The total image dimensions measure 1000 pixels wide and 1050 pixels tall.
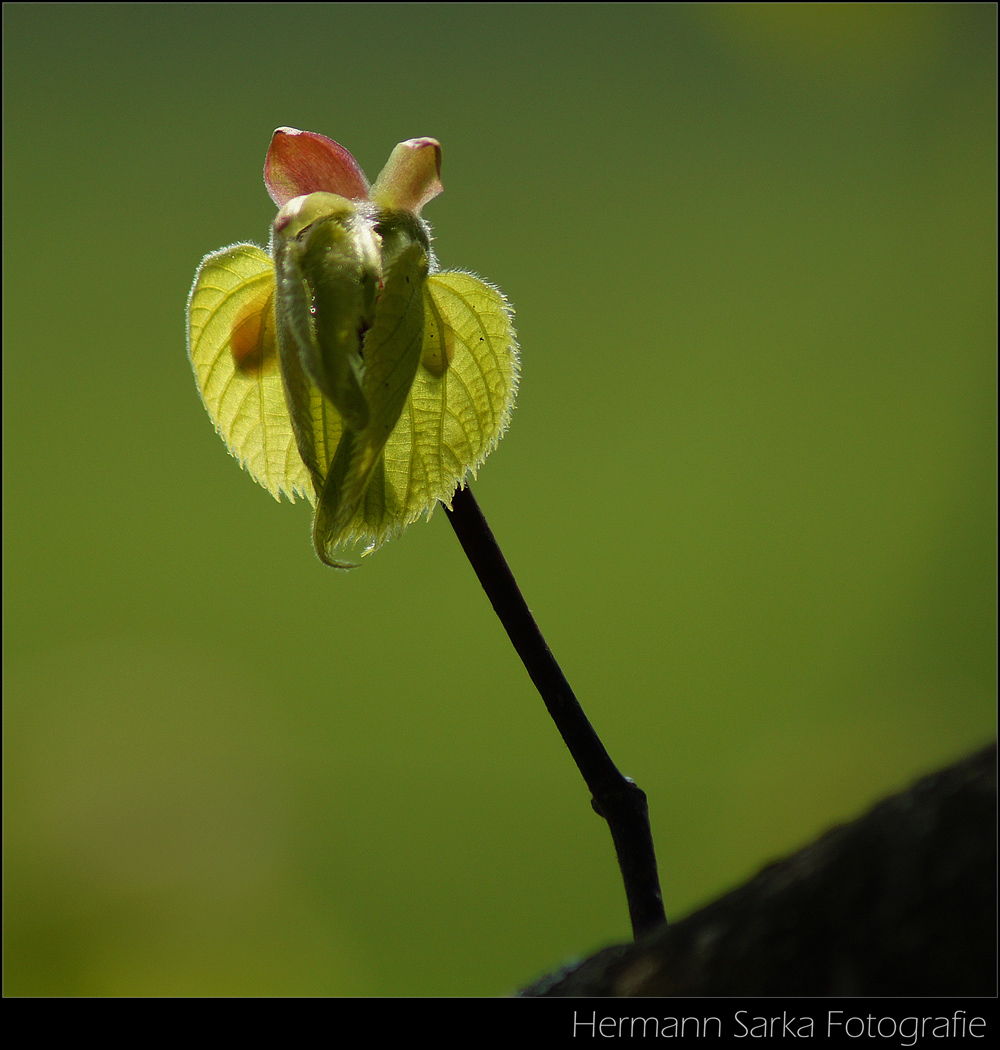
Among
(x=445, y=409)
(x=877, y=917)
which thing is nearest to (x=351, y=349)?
(x=445, y=409)

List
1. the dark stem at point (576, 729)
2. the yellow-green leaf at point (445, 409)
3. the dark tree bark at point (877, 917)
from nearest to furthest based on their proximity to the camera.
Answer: the dark tree bark at point (877, 917)
the dark stem at point (576, 729)
the yellow-green leaf at point (445, 409)

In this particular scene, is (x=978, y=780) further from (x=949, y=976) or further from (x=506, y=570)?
(x=506, y=570)

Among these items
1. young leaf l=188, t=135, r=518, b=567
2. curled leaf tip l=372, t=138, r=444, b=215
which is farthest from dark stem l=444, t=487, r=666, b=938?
curled leaf tip l=372, t=138, r=444, b=215

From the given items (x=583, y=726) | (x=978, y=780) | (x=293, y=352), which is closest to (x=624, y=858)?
(x=583, y=726)

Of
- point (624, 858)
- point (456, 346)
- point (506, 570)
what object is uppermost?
point (456, 346)

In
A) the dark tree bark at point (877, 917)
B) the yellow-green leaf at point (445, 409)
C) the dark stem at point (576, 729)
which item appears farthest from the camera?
the yellow-green leaf at point (445, 409)

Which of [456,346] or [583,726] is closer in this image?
[583,726]

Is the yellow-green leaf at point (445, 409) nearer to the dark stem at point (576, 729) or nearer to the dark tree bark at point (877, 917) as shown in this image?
the dark stem at point (576, 729)

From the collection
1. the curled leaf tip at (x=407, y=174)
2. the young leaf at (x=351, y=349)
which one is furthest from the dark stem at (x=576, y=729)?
the curled leaf tip at (x=407, y=174)
